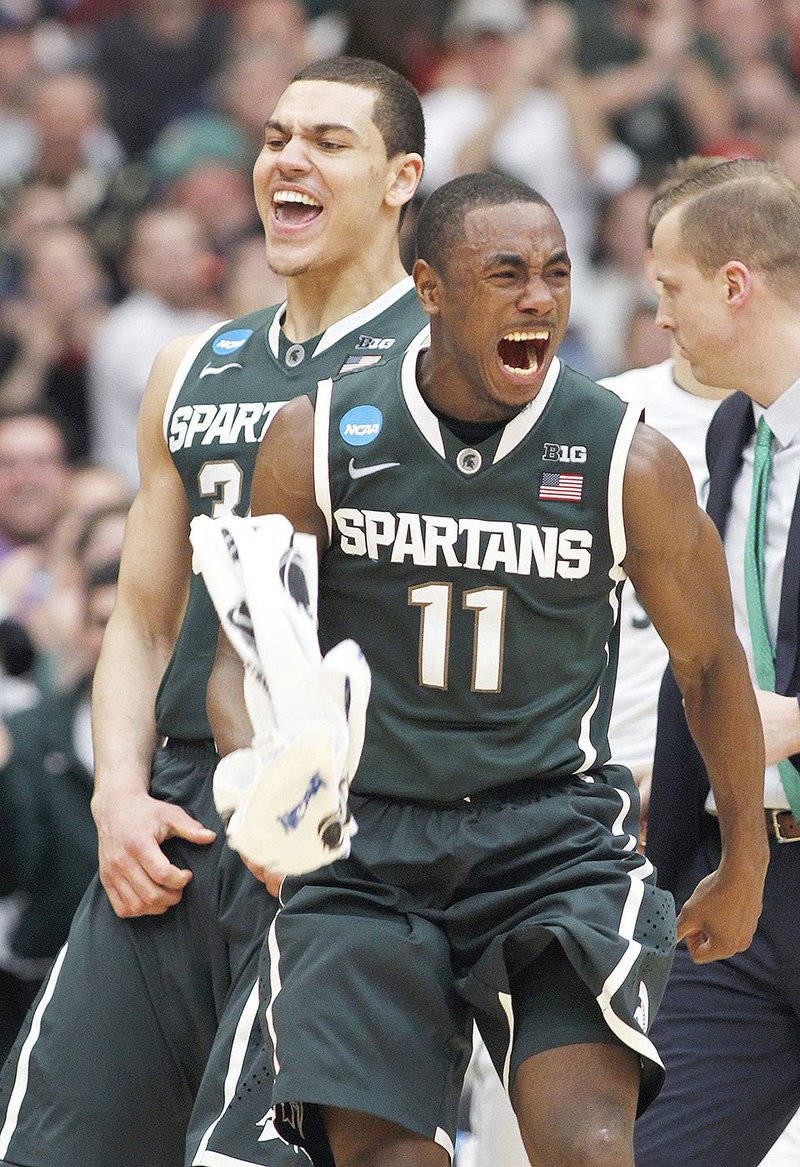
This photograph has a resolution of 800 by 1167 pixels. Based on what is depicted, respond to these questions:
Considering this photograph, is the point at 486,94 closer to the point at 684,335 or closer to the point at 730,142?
the point at 730,142

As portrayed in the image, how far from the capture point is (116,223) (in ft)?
33.6

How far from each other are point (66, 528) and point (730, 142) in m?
4.30

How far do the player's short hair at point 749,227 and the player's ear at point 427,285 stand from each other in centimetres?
108

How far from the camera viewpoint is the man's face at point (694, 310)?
4574 mm

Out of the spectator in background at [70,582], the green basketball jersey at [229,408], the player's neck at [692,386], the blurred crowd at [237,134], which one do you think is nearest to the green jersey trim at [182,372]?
the green basketball jersey at [229,408]

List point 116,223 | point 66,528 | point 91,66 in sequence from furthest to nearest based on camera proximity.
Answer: point 91,66 → point 116,223 → point 66,528

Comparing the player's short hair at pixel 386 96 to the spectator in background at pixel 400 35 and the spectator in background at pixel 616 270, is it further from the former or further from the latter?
the spectator in background at pixel 400 35

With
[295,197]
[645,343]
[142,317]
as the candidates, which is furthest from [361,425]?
[142,317]

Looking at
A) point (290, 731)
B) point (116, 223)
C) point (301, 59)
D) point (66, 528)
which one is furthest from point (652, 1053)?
point (301, 59)

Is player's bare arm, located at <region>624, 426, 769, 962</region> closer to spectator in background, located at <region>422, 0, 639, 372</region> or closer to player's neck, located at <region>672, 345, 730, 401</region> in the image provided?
player's neck, located at <region>672, 345, 730, 401</region>

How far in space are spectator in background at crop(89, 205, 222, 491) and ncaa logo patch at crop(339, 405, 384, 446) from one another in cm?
607

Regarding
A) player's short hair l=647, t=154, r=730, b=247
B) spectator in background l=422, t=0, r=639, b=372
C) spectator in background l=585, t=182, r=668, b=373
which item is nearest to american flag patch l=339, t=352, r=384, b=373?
player's short hair l=647, t=154, r=730, b=247

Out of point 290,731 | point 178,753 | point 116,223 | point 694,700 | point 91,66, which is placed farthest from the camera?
point 91,66

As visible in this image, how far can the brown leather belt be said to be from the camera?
4.54m
